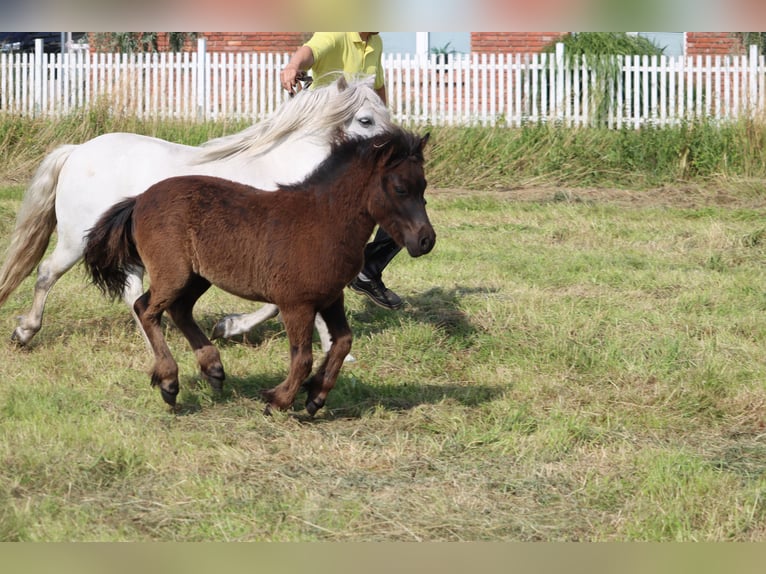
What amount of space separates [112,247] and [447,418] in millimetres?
1907

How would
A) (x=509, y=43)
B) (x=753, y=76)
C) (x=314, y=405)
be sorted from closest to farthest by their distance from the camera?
(x=314, y=405)
(x=753, y=76)
(x=509, y=43)

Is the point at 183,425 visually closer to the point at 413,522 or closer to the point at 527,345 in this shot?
the point at 413,522

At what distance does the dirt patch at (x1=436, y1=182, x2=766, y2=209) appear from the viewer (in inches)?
484

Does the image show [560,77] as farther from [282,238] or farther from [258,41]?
[282,238]

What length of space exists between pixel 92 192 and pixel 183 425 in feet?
6.53

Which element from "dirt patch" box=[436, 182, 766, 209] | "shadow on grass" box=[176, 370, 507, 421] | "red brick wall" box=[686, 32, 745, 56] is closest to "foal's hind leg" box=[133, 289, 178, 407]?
"shadow on grass" box=[176, 370, 507, 421]

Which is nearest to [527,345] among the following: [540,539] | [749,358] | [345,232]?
[749,358]

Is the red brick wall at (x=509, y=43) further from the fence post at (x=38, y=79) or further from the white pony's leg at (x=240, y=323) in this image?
the white pony's leg at (x=240, y=323)

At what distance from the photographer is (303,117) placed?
19.8ft

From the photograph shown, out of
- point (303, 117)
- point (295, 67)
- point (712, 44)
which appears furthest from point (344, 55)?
point (712, 44)

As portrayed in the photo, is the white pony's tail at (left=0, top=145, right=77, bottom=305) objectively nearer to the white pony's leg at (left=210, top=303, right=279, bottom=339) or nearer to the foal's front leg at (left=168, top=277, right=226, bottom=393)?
the white pony's leg at (left=210, top=303, right=279, bottom=339)

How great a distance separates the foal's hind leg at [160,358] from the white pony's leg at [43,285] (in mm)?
1524

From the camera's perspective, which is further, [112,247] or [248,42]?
[248,42]

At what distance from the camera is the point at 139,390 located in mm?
5523
